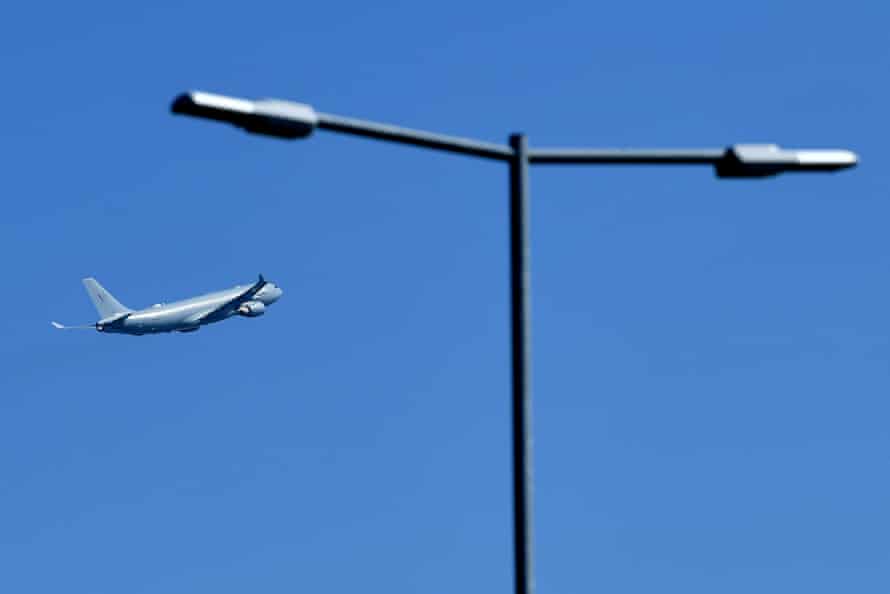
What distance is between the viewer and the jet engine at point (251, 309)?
152 meters

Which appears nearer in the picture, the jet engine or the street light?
the street light

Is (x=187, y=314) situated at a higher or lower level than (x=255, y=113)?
higher

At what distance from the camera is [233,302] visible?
506ft

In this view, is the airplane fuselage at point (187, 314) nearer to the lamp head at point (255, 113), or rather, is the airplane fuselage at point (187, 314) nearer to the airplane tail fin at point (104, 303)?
the airplane tail fin at point (104, 303)

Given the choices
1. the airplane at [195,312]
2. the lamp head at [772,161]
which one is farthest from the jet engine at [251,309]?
the lamp head at [772,161]

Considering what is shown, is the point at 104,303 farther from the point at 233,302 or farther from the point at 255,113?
the point at 255,113

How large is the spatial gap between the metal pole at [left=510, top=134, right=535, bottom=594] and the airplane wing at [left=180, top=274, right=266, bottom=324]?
130808mm

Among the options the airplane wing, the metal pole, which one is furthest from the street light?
the airplane wing

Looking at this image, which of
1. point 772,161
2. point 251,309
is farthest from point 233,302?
point 772,161

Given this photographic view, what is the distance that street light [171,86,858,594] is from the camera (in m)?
18.2

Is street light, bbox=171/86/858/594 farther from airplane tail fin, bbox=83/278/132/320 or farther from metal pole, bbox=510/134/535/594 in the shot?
airplane tail fin, bbox=83/278/132/320

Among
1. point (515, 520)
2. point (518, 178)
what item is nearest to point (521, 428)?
point (515, 520)

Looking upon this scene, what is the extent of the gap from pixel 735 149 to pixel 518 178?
2.49m

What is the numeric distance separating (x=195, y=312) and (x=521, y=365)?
13938cm
